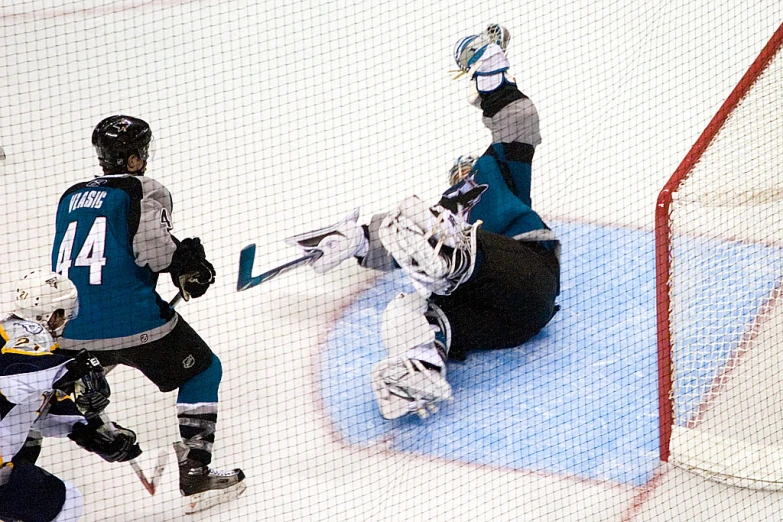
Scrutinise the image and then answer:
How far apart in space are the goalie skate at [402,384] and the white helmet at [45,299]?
3.10ft

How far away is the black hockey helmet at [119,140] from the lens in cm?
306

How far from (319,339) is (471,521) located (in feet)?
3.31

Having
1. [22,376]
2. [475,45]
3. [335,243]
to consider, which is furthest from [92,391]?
[475,45]

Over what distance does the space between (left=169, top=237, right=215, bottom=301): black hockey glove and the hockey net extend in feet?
4.20

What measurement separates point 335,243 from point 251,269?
0.42 metres

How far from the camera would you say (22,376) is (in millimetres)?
2529

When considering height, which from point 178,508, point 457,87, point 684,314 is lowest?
point 178,508

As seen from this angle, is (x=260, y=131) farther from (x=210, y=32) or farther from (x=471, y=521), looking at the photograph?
(x=471, y=521)

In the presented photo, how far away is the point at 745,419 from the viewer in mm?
3129

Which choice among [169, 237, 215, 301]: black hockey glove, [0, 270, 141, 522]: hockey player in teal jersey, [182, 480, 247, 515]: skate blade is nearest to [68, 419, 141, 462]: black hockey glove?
[0, 270, 141, 522]: hockey player in teal jersey

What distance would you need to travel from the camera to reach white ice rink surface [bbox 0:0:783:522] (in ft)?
11.0

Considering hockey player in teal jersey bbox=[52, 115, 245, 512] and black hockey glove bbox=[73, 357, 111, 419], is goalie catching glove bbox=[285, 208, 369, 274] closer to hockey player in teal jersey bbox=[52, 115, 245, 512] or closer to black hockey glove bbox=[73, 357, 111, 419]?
hockey player in teal jersey bbox=[52, 115, 245, 512]

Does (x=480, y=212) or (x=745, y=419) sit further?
(x=480, y=212)

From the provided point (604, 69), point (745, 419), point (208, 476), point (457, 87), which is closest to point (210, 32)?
point (457, 87)
